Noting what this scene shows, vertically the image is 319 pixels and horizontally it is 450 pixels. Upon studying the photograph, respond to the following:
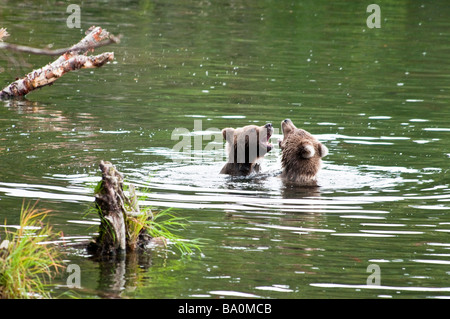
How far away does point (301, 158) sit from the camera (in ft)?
39.5

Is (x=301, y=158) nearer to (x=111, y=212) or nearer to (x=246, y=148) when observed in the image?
(x=246, y=148)

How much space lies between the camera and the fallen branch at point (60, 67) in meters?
15.6

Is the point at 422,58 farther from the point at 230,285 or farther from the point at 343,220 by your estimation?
the point at 230,285

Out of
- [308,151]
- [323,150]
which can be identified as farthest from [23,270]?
[323,150]

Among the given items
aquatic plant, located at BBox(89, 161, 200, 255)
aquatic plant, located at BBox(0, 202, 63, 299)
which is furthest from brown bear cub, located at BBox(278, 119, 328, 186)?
aquatic plant, located at BBox(0, 202, 63, 299)

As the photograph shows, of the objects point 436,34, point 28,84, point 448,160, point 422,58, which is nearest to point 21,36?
point 28,84

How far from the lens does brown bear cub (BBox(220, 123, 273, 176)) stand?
1259cm

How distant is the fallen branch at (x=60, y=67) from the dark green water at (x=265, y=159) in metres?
0.39

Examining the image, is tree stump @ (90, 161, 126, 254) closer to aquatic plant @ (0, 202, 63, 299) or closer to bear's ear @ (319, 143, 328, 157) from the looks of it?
aquatic plant @ (0, 202, 63, 299)

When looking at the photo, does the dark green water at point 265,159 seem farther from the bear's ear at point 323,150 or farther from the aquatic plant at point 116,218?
the bear's ear at point 323,150

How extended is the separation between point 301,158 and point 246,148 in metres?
1.07

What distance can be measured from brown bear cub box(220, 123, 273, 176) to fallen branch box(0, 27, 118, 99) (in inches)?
132

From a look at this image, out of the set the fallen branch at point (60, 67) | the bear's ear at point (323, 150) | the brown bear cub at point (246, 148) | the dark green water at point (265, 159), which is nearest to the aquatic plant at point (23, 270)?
the dark green water at point (265, 159)

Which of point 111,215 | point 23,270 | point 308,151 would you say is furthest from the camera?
point 308,151
